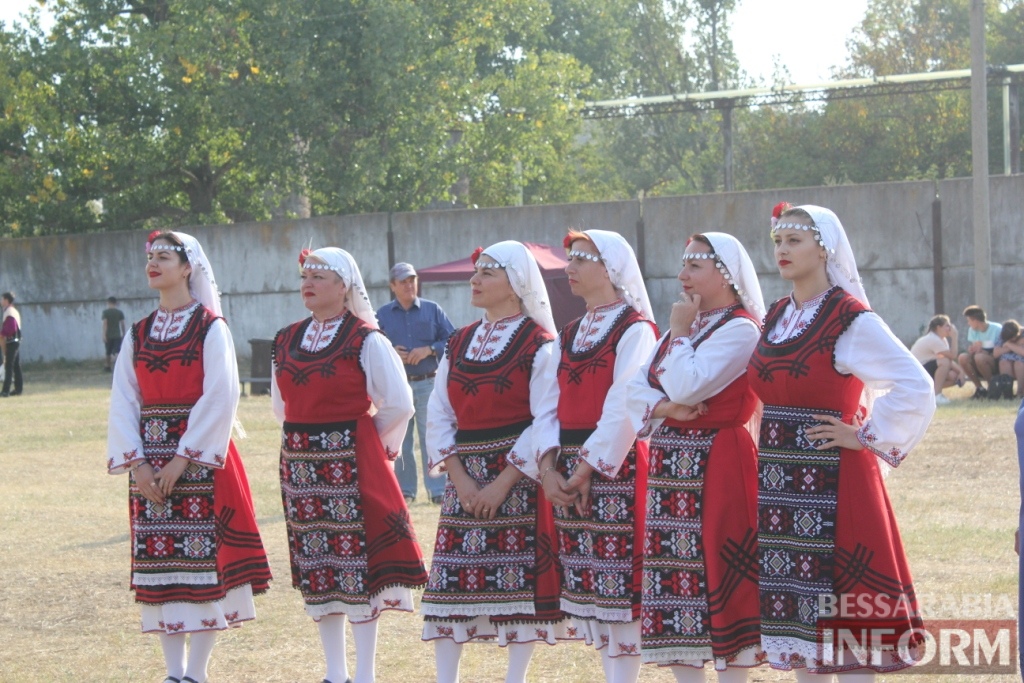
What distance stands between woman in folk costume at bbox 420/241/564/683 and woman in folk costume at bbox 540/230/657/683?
0.36 ft

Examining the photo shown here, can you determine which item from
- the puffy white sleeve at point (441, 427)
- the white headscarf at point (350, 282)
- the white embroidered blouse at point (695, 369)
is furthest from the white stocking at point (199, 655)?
the white embroidered blouse at point (695, 369)

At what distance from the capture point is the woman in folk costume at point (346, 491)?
516cm

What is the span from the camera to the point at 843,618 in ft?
13.2

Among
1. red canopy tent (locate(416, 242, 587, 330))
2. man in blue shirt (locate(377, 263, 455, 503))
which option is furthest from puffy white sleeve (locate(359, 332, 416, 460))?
red canopy tent (locate(416, 242, 587, 330))

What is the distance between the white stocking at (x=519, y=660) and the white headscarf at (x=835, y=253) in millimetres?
1764

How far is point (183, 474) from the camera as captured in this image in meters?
5.16

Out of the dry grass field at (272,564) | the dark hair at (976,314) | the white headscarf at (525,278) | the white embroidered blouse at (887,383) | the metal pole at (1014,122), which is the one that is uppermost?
the metal pole at (1014,122)

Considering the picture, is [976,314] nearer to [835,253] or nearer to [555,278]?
[555,278]

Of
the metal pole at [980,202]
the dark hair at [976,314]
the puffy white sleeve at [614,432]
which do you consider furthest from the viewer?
the metal pole at [980,202]

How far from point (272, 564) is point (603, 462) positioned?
3.76 metres

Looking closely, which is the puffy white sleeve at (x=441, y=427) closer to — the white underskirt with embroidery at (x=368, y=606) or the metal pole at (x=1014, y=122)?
the white underskirt with embroidery at (x=368, y=606)

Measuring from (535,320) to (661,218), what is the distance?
1433 cm

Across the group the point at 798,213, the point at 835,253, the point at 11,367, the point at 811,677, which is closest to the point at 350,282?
the point at 798,213

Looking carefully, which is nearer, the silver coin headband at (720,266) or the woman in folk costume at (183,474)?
the silver coin headband at (720,266)
